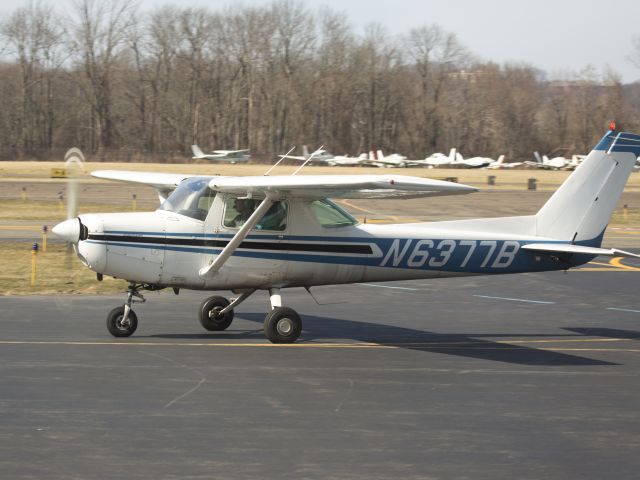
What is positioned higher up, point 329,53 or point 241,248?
point 329,53

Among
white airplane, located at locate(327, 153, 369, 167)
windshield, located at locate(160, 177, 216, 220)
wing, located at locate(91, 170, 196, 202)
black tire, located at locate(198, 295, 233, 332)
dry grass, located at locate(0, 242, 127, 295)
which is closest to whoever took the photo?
windshield, located at locate(160, 177, 216, 220)

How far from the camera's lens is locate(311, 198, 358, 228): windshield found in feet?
45.6

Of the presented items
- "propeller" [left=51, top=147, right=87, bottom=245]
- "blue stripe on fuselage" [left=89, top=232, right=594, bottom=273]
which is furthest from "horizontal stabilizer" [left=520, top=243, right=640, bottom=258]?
"propeller" [left=51, top=147, right=87, bottom=245]

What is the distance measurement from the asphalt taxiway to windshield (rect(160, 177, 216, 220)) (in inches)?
75.0

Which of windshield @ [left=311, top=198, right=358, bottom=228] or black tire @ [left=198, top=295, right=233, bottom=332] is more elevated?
windshield @ [left=311, top=198, right=358, bottom=228]

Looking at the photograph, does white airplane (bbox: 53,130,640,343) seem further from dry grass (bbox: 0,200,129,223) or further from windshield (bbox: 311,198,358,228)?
dry grass (bbox: 0,200,129,223)

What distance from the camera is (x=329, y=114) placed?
11444 cm

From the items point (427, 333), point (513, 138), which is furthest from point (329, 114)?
point (427, 333)

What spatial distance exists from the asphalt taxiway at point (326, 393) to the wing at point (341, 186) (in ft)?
7.33

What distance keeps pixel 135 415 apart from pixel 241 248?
4535 mm

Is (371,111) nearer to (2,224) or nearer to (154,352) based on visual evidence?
(2,224)

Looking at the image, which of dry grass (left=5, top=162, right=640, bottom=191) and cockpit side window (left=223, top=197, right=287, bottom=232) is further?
dry grass (left=5, top=162, right=640, bottom=191)

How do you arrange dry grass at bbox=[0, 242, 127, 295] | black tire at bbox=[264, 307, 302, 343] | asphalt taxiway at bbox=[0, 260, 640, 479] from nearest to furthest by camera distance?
asphalt taxiway at bbox=[0, 260, 640, 479], black tire at bbox=[264, 307, 302, 343], dry grass at bbox=[0, 242, 127, 295]

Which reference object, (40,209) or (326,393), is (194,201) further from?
(40,209)
